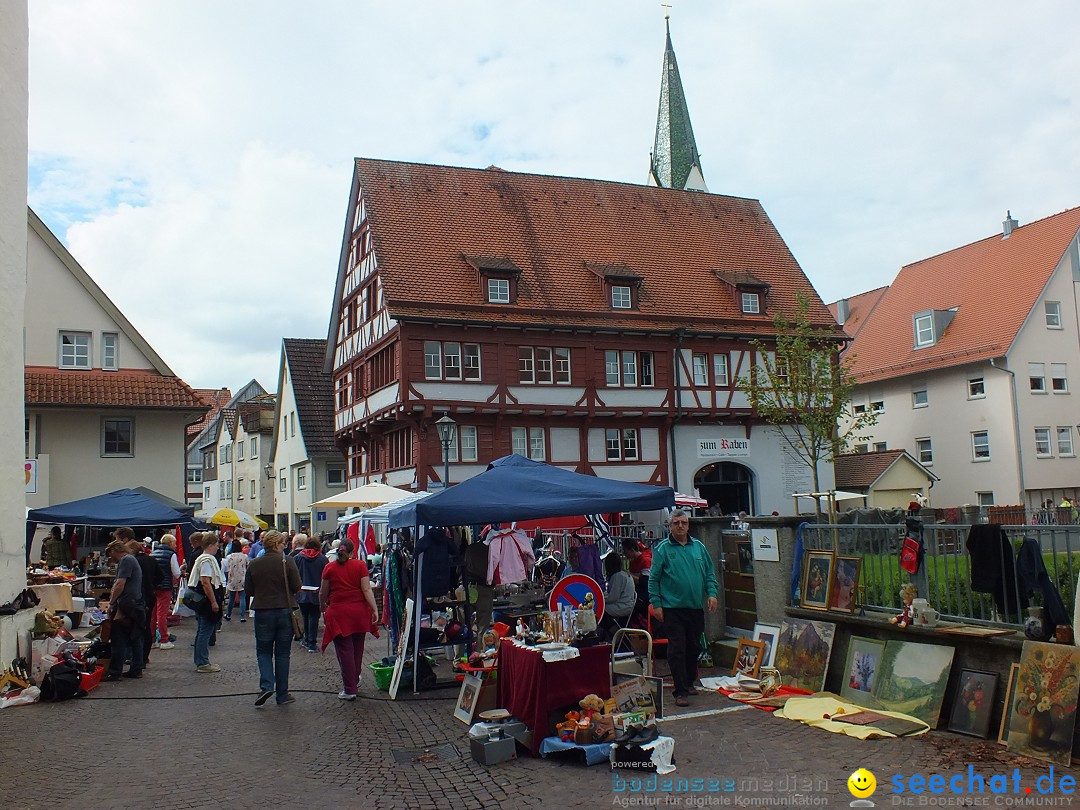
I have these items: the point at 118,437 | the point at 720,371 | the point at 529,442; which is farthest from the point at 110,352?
the point at 720,371

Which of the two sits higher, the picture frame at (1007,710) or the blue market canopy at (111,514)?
the blue market canopy at (111,514)

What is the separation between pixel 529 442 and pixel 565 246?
8258mm

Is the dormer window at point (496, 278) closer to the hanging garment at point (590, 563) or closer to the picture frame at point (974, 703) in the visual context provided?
the hanging garment at point (590, 563)

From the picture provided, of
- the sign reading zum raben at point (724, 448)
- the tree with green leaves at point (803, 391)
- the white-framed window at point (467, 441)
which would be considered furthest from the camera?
the sign reading zum raben at point (724, 448)

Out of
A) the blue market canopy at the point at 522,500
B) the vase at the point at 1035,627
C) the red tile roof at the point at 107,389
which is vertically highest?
the red tile roof at the point at 107,389

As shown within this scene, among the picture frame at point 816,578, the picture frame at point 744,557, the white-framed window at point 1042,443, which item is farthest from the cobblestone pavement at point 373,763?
the white-framed window at point 1042,443

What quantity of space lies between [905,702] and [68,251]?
1063 inches

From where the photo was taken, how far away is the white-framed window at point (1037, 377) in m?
38.6

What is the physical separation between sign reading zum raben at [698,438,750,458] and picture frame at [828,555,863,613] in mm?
23764

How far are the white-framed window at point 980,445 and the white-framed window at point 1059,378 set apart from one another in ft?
11.0

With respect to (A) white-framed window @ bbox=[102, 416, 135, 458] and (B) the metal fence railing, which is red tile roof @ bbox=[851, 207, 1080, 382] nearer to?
(A) white-framed window @ bbox=[102, 416, 135, 458]

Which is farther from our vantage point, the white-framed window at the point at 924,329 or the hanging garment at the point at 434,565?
the white-framed window at the point at 924,329

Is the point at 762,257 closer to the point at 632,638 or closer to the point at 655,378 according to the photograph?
the point at 655,378

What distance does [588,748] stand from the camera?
7.43 m
